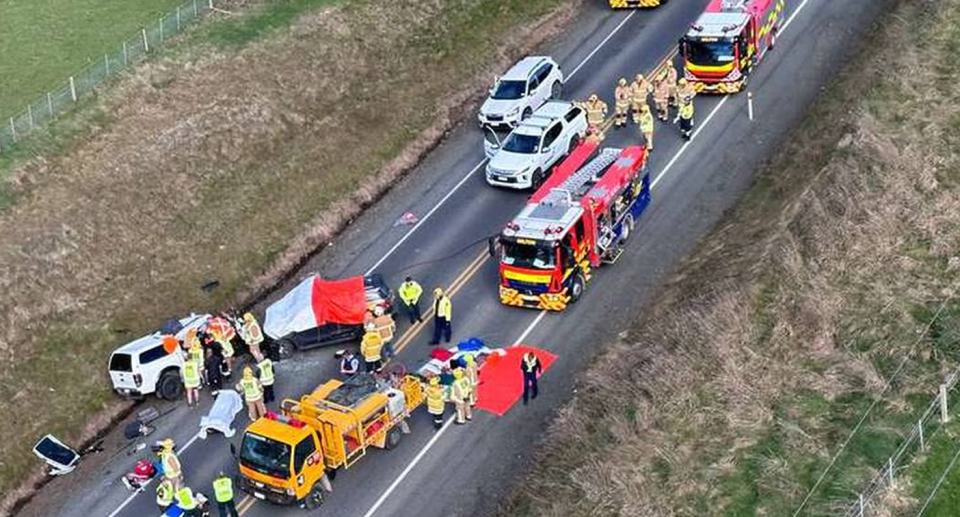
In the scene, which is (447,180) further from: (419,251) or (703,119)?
(703,119)

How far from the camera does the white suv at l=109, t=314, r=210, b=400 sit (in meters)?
34.4

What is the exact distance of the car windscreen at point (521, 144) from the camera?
136ft

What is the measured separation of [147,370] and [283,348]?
12.1 feet

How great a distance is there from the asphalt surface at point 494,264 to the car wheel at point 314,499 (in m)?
0.21

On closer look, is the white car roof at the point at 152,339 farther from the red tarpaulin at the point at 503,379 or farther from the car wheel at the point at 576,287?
the car wheel at the point at 576,287

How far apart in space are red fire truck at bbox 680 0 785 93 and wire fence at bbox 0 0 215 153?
19.3 meters

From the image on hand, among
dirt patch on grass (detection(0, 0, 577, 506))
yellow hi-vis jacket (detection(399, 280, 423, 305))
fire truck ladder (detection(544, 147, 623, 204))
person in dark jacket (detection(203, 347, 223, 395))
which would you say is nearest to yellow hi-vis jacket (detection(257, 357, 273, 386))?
person in dark jacket (detection(203, 347, 223, 395))

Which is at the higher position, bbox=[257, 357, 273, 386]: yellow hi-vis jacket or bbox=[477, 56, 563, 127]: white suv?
bbox=[477, 56, 563, 127]: white suv

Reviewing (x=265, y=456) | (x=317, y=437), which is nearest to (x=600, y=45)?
(x=317, y=437)

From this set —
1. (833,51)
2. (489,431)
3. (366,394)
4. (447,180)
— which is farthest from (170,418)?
(833,51)

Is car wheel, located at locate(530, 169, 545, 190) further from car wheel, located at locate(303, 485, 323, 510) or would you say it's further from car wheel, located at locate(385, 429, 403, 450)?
car wheel, located at locate(303, 485, 323, 510)

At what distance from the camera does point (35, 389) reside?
116 ft

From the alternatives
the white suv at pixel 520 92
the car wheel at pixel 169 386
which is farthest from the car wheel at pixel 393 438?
the white suv at pixel 520 92

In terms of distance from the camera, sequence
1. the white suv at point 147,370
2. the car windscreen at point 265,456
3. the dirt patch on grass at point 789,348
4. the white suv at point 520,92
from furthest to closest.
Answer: the white suv at point 520,92 → the white suv at point 147,370 → the car windscreen at point 265,456 → the dirt patch on grass at point 789,348
